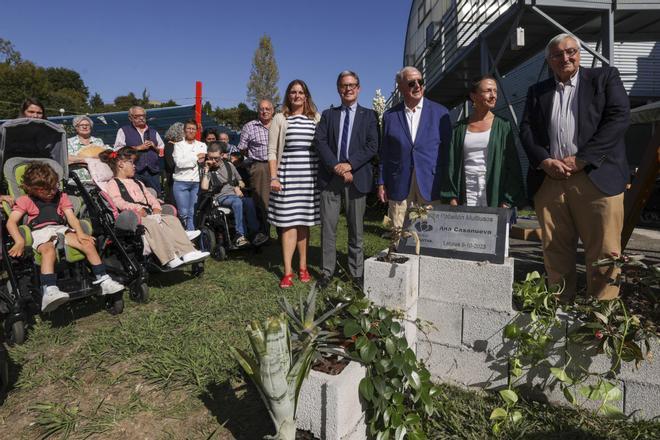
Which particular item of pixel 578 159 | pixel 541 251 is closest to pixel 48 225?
pixel 578 159

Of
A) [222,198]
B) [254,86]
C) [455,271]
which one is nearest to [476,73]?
[222,198]

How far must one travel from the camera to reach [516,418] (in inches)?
81.7

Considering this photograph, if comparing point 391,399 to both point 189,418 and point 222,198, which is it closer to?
point 189,418

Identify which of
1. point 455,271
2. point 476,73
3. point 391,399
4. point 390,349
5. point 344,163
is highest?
point 476,73

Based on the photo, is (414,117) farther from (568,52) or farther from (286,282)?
(286,282)

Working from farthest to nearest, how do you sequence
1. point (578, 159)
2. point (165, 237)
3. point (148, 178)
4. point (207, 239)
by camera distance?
point (148, 178) < point (207, 239) < point (165, 237) < point (578, 159)

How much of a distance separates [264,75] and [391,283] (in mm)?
60283

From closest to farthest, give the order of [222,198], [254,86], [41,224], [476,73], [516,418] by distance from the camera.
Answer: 1. [516,418]
2. [41,224]
3. [222,198]
4. [476,73]
5. [254,86]

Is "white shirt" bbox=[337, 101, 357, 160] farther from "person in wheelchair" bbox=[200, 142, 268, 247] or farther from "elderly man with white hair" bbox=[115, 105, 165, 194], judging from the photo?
"elderly man with white hair" bbox=[115, 105, 165, 194]

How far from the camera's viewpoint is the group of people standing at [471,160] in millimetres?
2678

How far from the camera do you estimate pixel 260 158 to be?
643 centimetres

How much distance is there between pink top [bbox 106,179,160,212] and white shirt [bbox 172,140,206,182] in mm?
1270

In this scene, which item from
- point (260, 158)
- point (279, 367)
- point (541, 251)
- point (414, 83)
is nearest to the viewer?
point (279, 367)

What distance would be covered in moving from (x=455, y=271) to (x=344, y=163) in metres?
1.82
